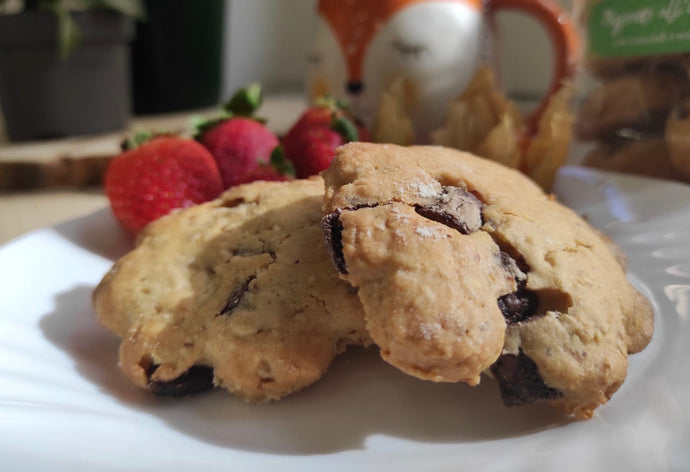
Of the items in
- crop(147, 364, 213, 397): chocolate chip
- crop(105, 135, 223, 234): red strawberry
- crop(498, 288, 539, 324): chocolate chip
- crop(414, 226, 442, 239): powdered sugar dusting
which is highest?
crop(414, 226, 442, 239): powdered sugar dusting

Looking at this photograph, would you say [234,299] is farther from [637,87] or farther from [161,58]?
[161,58]

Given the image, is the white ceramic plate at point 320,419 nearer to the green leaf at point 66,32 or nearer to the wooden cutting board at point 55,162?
the wooden cutting board at point 55,162

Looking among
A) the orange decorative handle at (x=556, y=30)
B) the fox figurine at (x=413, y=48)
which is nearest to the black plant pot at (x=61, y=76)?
the fox figurine at (x=413, y=48)

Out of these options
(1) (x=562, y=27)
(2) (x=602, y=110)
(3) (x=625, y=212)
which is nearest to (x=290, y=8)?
(1) (x=562, y=27)

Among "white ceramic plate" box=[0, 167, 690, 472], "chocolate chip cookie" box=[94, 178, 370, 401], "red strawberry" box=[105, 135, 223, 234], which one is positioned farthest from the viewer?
"red strawberry" box=[105, 135, 223, 234]

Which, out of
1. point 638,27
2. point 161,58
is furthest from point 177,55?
point 638,27

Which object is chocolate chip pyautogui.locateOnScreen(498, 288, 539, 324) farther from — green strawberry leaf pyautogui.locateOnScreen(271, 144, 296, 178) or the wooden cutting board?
the wooden cutting board

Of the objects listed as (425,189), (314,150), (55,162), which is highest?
(425,189)

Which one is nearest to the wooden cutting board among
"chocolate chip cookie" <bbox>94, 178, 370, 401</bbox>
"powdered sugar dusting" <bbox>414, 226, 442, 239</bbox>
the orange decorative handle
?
the orange decorative handle
